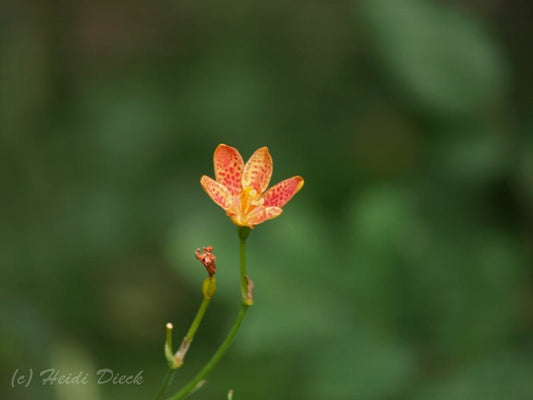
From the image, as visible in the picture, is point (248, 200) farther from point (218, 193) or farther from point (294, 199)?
point (294, 199)

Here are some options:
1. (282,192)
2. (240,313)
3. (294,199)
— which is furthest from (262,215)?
(294,199)

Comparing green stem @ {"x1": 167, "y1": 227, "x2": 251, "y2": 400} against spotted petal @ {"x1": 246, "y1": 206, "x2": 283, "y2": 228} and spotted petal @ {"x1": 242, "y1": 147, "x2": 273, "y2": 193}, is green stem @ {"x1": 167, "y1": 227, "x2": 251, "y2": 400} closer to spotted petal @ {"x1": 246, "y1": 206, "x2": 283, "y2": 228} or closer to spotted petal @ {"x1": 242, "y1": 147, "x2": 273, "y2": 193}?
spotted petal @ {"x1": 246, "y1": 206, "x2": 283, "y2": 228}

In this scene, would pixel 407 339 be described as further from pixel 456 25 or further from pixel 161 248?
pixel 161 248

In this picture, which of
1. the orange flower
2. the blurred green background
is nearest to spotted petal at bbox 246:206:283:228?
the orange flower

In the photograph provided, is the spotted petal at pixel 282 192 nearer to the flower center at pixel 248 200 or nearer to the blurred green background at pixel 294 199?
the flower center at pixel 248 200

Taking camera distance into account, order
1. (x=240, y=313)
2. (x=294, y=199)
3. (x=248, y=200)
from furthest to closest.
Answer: (x=294, y=199) < (x=248, y=200) < (x=240, y=313)

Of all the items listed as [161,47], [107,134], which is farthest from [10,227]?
[161,47]

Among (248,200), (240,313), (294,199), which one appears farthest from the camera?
(294,199)
